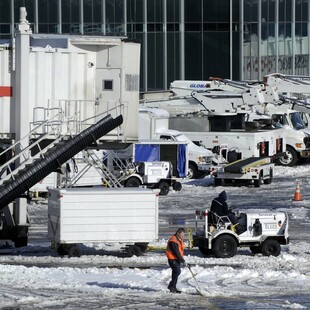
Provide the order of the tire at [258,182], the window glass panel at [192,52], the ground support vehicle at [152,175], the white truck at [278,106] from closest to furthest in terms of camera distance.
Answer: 1. the ground support vehicle at [152,175]
2. the tire at [258,182]
3. the white truck at [278,106]
4. the window glass panel at [192,52]

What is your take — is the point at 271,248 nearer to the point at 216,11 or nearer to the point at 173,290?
the point at 173,290

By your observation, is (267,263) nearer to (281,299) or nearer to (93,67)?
(281,299)

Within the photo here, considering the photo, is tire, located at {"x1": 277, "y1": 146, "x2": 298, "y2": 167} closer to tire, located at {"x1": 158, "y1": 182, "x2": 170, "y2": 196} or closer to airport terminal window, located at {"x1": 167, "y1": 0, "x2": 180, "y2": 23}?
tire, located at {"x1": 158, "y1": 182, "x2": 170, "y2": 196}

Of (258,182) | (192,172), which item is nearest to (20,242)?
(258,182)

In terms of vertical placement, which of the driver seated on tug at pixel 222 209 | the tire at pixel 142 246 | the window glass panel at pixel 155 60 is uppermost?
the window glass panel at pixel 155 60

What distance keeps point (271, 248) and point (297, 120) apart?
1137 inches

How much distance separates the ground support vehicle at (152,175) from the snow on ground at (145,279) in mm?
10289

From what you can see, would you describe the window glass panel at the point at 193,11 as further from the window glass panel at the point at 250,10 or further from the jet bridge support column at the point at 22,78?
the jet bridge support column at the point at 22,78

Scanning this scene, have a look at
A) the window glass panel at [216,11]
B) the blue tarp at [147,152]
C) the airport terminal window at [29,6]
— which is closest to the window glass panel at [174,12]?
the window glass panel at [216,11]

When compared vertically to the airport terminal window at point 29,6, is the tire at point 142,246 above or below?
below

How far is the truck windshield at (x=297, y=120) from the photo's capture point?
192ft

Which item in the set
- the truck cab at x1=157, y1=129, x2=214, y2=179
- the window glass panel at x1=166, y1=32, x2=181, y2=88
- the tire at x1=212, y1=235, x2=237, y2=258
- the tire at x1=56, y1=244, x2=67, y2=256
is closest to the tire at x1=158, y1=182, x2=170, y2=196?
the truck cab at x1=157, y1=129, x2=214, y2=179

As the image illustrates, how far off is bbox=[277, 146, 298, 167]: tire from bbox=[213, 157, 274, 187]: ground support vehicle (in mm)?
6661

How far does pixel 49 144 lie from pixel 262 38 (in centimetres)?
4685
